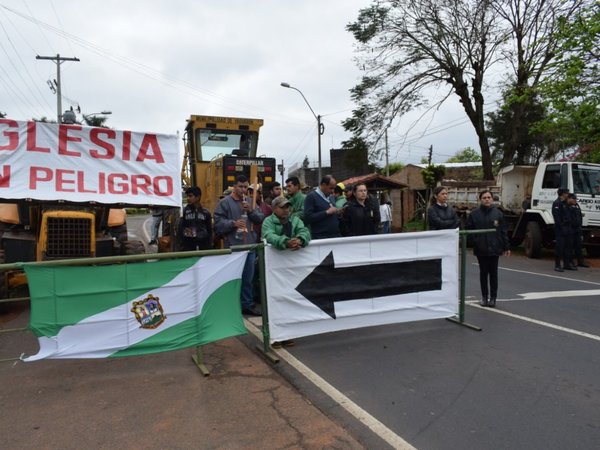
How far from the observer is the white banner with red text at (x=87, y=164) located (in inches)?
242

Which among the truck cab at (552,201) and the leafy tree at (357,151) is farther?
the leafy tree at (357,151)

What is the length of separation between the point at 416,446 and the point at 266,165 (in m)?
8.71

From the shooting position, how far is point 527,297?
7.99m

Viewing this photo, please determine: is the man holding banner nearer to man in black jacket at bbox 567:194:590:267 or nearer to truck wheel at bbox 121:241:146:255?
truck wheel at bbox 121:241:146:255

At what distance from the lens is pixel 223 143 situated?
38.7ft

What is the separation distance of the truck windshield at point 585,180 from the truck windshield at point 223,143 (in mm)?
8958

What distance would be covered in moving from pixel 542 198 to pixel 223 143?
9.34 metres

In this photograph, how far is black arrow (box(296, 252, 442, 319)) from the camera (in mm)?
5199

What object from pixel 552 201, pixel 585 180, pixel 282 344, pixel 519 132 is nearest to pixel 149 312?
pixel 282 344

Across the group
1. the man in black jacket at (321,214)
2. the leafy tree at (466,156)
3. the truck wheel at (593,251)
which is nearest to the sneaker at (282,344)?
the man in black jacket at (321,214)

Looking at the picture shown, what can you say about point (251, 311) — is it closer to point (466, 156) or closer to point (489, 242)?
point (489, 242)

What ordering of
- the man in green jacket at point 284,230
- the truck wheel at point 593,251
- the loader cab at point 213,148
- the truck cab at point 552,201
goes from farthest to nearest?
1. the truck wheel at point 593,251
2. the truck cab at point 552,201
3. the loader cab at point 213,148
4. the man in green jacket at point 284,230

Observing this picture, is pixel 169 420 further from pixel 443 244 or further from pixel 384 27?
pixel 384 27

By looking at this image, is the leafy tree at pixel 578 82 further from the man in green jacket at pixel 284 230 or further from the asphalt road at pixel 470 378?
the man in green jacket at pixel 284 230
